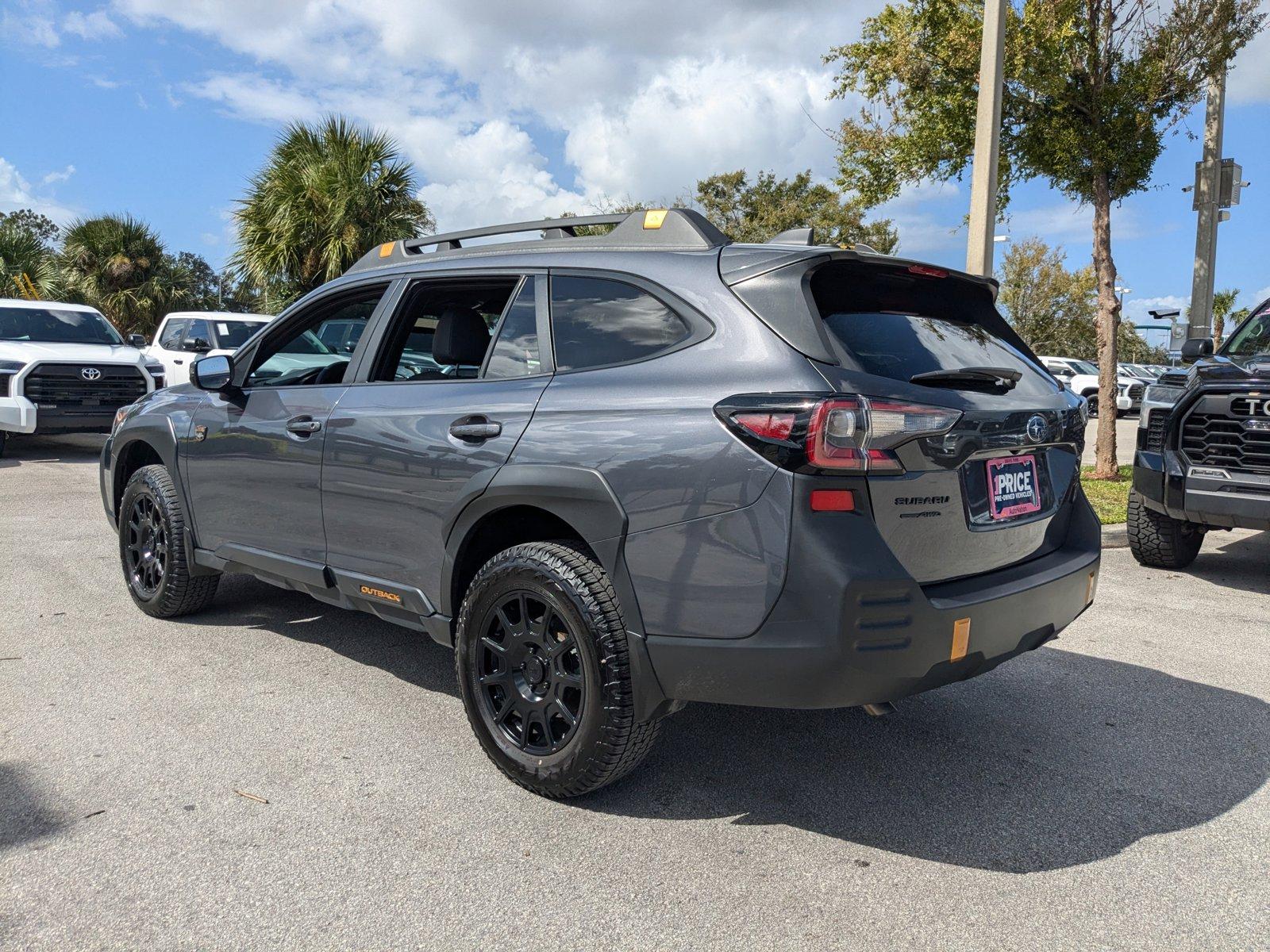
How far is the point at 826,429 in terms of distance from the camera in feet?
8.85

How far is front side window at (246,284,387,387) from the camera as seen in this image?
4.39 metres

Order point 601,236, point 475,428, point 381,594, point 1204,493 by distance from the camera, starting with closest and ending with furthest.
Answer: point 475,428
point 601,236
point 381,594
point 1204,493

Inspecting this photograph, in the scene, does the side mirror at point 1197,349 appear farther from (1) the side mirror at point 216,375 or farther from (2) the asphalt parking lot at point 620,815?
(1) the side mirror at point 216,375

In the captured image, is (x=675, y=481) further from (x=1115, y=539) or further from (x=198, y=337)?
(x=198, y=337)

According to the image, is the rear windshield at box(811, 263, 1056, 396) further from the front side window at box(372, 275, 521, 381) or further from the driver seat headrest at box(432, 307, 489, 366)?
the driver seat headrest at box(432, 307, 489, 366)

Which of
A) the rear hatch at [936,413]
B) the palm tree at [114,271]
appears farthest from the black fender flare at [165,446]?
the palm tree at [114,271]

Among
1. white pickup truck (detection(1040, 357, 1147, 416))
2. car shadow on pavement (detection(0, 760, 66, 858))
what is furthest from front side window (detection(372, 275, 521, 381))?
white pickup truck (detection(1040, 357, 1147, 416))

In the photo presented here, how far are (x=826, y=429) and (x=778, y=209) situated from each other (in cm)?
3149

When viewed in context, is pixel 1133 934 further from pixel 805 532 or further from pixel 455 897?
pixel 455 897

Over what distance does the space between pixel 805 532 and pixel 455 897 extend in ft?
4.37

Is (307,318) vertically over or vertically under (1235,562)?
over

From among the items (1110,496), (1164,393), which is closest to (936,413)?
(1164,393)

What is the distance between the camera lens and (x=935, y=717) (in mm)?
4094

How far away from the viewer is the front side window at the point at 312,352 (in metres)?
4.39
